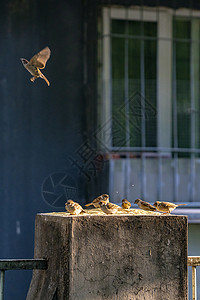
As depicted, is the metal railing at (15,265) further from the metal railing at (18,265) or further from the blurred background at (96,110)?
the blurred background at (96,110)

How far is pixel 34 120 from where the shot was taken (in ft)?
22.3

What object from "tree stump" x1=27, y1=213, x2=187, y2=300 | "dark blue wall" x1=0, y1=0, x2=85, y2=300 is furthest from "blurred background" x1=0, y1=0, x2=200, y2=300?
"tree stump" x1=27, y1=213, x2=187, y2=300

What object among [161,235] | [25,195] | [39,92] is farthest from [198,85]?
[161,235]

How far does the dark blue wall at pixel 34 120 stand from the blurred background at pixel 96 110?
1cm

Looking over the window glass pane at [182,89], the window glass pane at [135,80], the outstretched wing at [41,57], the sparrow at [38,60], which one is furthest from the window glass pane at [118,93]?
the outstretched wing at [41,57]

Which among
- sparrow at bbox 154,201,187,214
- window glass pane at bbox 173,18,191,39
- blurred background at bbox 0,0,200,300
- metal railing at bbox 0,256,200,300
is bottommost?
metal railing at bbox 0,256,200,300

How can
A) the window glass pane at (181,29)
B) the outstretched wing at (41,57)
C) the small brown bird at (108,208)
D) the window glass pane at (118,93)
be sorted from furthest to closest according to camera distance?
1. the window glass pane at (181,29)
2. the window glass pane at (118,93)
3. the outstretched wing at (41,57)
4. the small brown bird at (108,208)

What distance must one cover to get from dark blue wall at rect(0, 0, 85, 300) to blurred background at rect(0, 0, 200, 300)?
0.01m

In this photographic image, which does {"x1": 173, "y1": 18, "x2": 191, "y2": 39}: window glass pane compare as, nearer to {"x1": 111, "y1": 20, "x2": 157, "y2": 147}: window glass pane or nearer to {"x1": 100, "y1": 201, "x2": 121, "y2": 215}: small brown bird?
{"x1": 111, "y1": 20, "x2": 157, "y2": 147}: window glass pane

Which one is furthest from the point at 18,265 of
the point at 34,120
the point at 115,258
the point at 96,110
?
the point at 96,110

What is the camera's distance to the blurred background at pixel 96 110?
6.74m

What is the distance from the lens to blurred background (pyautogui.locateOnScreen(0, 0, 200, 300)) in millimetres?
6738

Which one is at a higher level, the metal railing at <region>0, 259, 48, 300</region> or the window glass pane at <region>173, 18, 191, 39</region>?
the window glass pane at <region>173, 18, 191, 39</region>

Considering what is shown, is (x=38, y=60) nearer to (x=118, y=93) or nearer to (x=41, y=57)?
(x=41, y=57)
